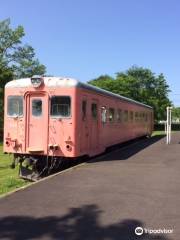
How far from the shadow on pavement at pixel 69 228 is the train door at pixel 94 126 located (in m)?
8.30

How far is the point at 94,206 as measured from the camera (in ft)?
26.8

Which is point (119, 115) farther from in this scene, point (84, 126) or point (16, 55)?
point (16, 55)

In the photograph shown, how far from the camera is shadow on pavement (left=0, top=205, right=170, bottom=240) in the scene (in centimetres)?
629

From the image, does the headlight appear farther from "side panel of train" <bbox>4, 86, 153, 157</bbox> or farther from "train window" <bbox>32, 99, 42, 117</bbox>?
"train window" <bbox>32, 99, 42, 117</bbox>

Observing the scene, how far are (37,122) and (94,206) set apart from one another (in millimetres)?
6707

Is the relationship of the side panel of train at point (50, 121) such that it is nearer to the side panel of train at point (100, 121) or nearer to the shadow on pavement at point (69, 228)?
the side panel of train at point (100, 121)

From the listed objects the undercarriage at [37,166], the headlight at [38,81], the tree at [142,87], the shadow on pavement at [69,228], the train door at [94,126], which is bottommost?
the shadow on pavement at [69,228]

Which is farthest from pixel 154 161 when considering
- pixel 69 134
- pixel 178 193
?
pixel 178 193

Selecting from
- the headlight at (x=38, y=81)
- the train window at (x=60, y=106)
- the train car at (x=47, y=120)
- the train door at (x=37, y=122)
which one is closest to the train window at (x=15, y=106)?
the train car at (x=47, y=120)

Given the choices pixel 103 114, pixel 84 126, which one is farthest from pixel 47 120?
pixel 103 114

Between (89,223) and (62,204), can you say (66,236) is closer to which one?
(89,223)

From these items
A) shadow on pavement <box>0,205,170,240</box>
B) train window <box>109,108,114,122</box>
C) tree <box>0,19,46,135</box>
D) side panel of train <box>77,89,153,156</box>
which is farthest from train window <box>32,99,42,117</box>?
tree <box>0,19,46,135</box>

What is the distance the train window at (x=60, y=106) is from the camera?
14.1 metres

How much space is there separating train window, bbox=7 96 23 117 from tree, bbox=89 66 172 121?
5276 cm
